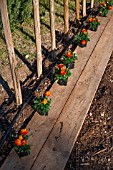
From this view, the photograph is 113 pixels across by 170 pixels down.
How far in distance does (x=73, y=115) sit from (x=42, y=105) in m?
0.44

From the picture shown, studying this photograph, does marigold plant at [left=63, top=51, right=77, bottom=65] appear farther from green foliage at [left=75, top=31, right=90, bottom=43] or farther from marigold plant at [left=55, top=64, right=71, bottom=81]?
green foliage at [left=75, top=31, right=90, bottom=43]

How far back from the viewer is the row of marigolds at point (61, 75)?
3.57 m

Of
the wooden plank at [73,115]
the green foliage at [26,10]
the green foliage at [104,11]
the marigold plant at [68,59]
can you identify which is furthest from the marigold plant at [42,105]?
the green foliage at [104,11]

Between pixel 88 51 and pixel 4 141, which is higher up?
pixel 88 51

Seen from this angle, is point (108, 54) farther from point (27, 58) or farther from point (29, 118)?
point (29, 118)

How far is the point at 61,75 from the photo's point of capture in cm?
457

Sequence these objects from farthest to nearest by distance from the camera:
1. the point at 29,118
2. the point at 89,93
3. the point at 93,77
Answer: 1. the point at 93,77
2. the point at 89,93
3. the point at 29,118

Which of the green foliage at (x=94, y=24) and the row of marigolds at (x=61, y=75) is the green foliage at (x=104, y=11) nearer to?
the row of marigolds at (x=61, y=75)

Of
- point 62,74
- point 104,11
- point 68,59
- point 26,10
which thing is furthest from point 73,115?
point 104,11

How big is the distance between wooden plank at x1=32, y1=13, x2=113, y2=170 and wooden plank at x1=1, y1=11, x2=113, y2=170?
0.19 feet

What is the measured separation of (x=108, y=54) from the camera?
541 centimetres

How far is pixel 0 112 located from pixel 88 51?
76.8 inches

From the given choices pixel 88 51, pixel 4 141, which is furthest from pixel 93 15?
pixel 4 141

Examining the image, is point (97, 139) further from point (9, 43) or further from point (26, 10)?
point (26, 10)
